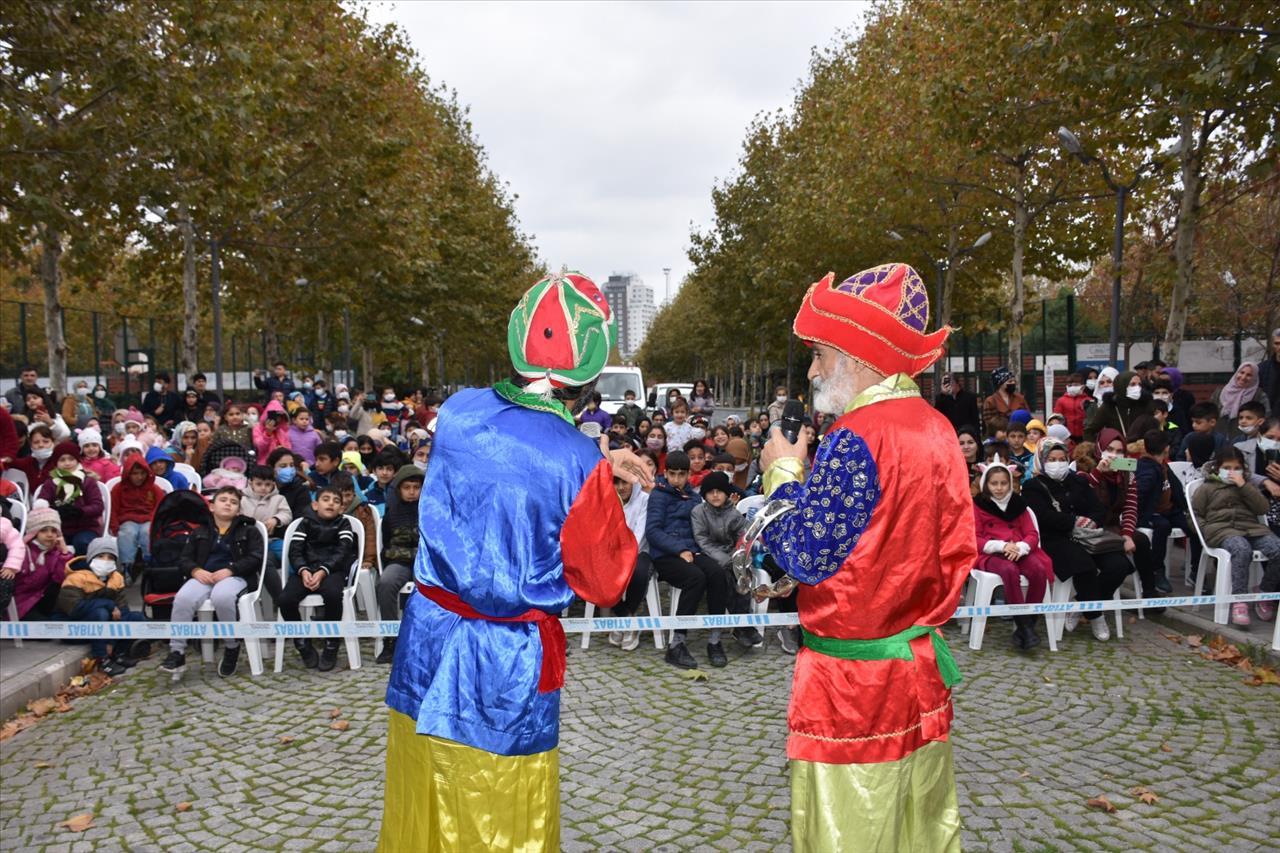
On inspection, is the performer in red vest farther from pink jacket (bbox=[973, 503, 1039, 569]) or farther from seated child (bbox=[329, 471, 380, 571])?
seated child (bbox=[329, 471, 380, 571])

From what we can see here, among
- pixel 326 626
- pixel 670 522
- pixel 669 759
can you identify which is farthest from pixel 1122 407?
pixel 326 626

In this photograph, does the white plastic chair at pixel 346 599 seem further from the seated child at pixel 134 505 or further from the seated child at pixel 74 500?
the seated child at pixel 74 500

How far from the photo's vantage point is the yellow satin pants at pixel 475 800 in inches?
101

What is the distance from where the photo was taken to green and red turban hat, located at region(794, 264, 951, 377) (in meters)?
2.63

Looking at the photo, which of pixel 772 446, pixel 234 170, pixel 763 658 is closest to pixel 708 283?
pixel 234 170

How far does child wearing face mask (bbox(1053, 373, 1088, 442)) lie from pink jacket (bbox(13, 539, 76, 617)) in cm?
1164

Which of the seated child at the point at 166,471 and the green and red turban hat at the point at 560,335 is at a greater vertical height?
the green and red turban hat at the point at 560,335

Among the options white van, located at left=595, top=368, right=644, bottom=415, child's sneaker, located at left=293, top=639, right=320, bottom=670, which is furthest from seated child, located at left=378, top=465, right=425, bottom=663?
white van, located at left=595, top=368, right=644, bottom=415

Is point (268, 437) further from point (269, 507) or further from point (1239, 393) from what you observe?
point (1239, 393)

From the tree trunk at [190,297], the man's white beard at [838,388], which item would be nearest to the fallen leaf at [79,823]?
the man's white beard at [838,388]

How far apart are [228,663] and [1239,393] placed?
10603 mm

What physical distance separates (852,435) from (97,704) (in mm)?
5481

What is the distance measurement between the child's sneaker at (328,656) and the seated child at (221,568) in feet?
1.89

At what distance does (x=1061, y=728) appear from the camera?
5254mm
